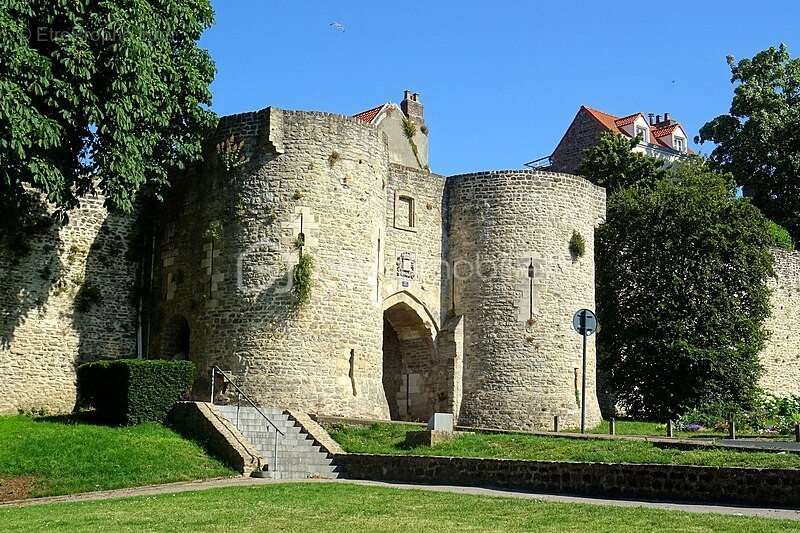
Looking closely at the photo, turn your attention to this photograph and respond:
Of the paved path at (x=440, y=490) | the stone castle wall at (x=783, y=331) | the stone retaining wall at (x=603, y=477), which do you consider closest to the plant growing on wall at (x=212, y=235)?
the paved path at (x=440, y=490)

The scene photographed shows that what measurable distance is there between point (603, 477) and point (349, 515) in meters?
4.52

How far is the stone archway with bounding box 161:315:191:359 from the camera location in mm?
28922

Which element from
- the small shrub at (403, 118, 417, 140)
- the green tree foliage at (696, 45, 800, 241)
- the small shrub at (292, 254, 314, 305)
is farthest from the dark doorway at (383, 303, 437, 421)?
the green tree foliage at (696, 45, 800, 241)

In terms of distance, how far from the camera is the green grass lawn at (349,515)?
44.8 feet

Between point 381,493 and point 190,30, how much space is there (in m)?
13.7

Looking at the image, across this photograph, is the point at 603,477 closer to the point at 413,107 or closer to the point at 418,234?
the point at 418,234

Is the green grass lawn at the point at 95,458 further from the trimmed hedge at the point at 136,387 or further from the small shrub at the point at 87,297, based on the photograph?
the small shrub at the point at 87,297

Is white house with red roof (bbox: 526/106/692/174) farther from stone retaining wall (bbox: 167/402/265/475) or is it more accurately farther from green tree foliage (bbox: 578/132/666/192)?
stone retaining wall (bbox: 167/402/265/475)

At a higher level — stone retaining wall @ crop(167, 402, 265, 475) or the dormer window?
the dormer window

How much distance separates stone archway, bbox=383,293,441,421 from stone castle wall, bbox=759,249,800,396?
553 inches

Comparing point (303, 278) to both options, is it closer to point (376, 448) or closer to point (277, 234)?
point (277, 234)

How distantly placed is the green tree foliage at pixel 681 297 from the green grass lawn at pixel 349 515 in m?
15.6

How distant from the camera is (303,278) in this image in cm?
2670

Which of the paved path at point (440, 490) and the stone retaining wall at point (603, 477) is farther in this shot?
the stone retaining wall at point (603, 477)
